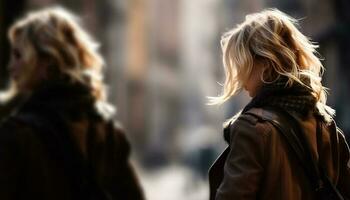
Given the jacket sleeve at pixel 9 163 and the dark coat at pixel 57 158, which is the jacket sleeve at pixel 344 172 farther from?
the jacket sleeve at pixel 9 163

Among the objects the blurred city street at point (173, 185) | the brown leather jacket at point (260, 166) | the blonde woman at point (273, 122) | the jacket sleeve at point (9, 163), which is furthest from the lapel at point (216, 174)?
the blurred city street at point (173, 185)

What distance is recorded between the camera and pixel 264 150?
3.86 meters

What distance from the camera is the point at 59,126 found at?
5.21 m

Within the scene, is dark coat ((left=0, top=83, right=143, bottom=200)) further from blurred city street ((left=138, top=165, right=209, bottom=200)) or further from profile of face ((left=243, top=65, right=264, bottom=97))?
blurred city street ((left=138, top=165, right=209, bottom=200))

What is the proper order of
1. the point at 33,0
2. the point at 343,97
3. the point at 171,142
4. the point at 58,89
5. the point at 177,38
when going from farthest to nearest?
the point at 177,38 < the point at 171,142 < the point at 33,0 < the point at 343,97 < the point at 58,89

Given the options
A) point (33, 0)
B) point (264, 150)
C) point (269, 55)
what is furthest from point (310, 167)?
point (33, 0)

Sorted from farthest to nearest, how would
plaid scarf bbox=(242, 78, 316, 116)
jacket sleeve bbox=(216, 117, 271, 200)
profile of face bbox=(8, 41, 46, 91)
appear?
1. profile of face bbox=(8, 41, 46, 91)
2. plaid scarf bbox=(242, 78, 316, 116)
3. jacket sleeve bbox=(216, 117, 271, 200)

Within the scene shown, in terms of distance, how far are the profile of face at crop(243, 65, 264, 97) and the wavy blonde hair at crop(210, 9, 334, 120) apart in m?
0.01

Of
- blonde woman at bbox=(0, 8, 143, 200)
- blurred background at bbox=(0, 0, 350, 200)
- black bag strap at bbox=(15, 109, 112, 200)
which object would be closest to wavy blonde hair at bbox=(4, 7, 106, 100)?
blonde woman at bbox=(0, 8, 143, 200)

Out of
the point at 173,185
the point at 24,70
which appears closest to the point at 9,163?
the point at 24,70

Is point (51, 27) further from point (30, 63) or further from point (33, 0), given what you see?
point (33, 0)

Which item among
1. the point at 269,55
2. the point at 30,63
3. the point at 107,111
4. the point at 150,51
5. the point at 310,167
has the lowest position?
the point at 310,167

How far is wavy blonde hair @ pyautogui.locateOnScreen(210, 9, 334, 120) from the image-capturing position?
156 inches

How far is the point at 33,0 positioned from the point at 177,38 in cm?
1570
